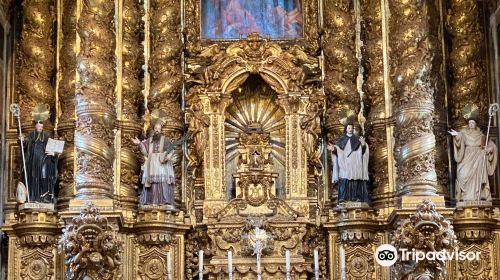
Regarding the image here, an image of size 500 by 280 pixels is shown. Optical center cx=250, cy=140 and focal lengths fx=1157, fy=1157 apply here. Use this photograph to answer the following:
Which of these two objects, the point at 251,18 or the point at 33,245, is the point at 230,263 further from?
the point at 251,18

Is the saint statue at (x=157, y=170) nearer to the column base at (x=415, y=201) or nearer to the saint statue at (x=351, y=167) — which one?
the saint statue at (x=351, y=167)

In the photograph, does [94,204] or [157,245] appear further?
[157,245]

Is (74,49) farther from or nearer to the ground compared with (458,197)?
farther from the ground

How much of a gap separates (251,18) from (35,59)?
180 inches

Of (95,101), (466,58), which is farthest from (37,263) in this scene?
(466,58)

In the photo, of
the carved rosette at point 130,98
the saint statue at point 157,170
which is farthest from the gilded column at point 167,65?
the saint statue at point 157,170

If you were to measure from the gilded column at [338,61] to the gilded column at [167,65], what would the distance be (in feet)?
9.80

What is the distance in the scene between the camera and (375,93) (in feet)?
75.1

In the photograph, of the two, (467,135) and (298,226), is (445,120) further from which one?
(298,226)

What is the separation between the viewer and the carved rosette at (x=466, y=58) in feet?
74.5

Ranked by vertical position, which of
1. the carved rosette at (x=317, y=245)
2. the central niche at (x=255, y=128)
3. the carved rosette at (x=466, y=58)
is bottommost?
the carved rosette at (x=317, y=245)

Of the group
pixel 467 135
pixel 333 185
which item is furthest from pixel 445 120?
pixel 333 185

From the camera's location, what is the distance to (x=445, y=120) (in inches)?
896

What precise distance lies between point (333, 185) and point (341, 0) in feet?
12.8
